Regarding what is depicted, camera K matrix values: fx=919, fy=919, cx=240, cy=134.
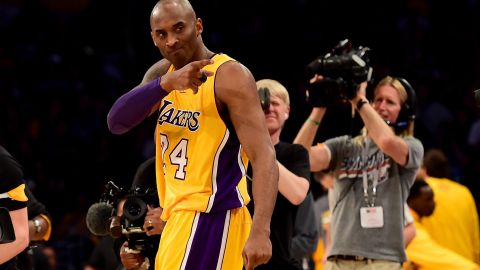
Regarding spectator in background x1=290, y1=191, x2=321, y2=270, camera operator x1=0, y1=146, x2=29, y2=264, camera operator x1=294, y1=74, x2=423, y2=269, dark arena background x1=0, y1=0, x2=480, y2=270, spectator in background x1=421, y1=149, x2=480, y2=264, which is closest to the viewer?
camera operator x1=0, y1=146, x2=29, y2=264

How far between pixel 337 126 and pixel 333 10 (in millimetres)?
2556

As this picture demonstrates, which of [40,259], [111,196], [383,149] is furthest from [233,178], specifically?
[40,259]

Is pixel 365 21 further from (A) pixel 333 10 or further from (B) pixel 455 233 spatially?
(B) pixel 455 233

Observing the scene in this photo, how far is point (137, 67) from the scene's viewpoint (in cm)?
1027

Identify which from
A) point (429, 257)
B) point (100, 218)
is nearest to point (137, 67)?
point (429, 257)

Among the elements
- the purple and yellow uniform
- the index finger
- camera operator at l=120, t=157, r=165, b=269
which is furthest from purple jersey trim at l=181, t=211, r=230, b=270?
the index finger

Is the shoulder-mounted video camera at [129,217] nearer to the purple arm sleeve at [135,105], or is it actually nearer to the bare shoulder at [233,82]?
the purple arm sleeve at [135,105]

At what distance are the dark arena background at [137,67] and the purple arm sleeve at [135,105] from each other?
15.8 ft

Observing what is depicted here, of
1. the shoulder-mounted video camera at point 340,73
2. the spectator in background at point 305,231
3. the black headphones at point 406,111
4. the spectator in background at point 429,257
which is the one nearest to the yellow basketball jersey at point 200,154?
the shoulder-mounted video camera at point 340,73

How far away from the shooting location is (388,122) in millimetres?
5500

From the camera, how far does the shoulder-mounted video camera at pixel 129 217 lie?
4094 millimetres

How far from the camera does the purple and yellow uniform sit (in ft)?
11.8

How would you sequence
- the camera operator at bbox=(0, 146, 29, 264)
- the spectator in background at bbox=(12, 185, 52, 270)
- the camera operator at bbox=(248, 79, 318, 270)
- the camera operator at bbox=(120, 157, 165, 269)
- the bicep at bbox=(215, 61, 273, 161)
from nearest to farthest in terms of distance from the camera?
the bicep at bbox=(215, 61, 273, 161)
the camera operator at bbox=(120, 157, 165, 269)
the camera operator at bbox=(0, 146, 29, 264)
the camera operator at bbox=(248, 79, 318, 270)
the spectator in background at bbox=(12, 185, 52, 270)

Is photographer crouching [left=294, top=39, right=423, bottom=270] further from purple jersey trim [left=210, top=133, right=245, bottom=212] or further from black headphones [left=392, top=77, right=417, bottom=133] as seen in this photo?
purple jersey trim [left=210, top=133, right=245, bottom=212]
